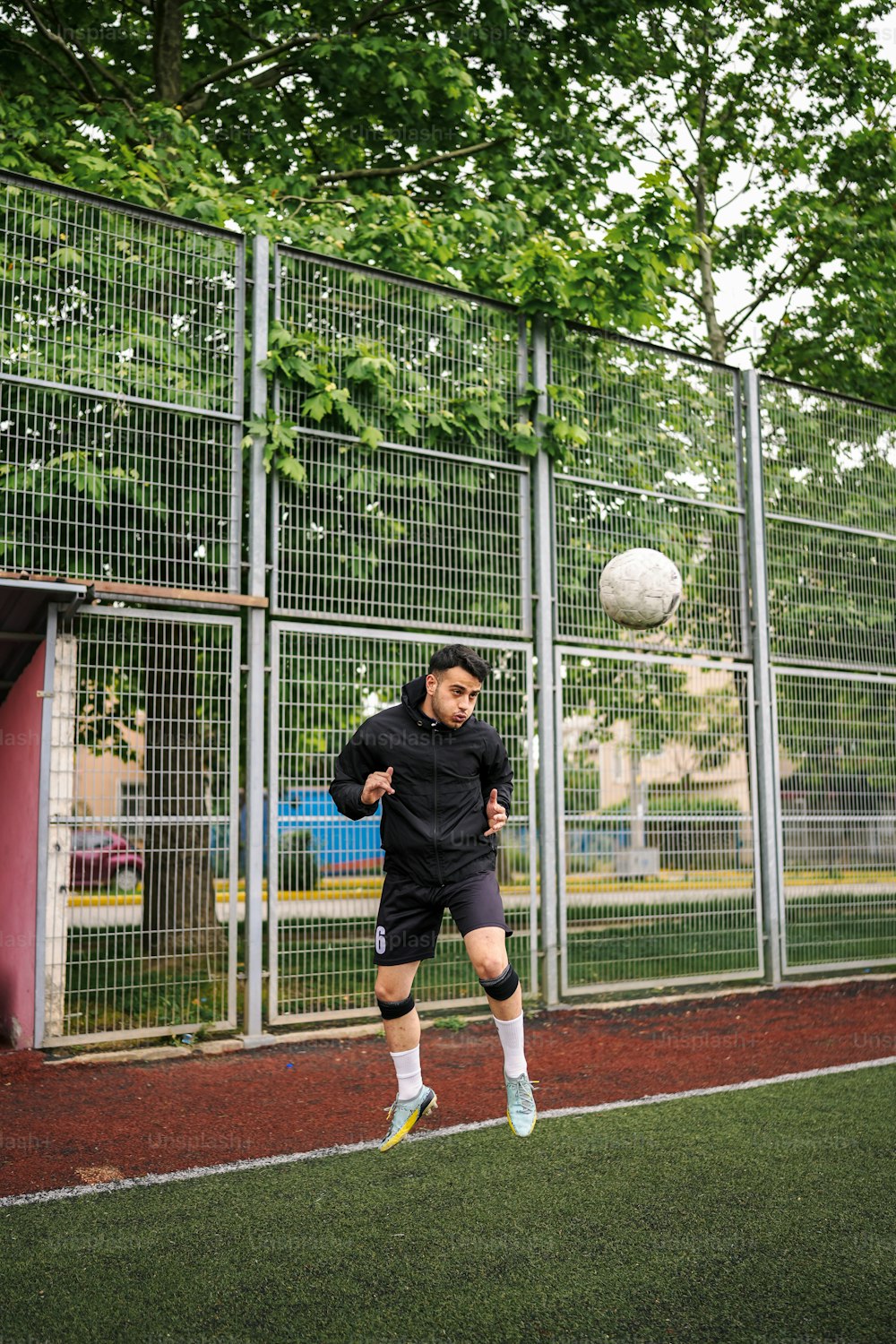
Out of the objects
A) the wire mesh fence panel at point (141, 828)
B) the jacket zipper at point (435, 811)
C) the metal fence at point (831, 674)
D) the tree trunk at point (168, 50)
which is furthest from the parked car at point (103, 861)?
the tree trunk at point (168, 50)

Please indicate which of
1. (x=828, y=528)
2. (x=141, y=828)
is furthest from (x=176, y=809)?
(x=828, y=528)

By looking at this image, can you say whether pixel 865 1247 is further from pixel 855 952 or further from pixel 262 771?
pixel 855 952

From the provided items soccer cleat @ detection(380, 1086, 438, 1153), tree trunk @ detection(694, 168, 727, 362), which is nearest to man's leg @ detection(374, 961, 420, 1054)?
soccer cleat @ detection(380, 1086, 438, 1153)

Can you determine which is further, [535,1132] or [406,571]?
[406,571]

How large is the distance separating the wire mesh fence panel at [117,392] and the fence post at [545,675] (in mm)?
2526

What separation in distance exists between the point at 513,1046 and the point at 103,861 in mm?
3392

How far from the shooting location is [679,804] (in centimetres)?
972

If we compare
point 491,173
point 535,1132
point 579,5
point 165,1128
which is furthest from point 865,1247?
point 579,5

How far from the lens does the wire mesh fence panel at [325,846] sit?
7.91 metres

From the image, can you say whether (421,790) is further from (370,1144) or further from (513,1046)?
(370,1144)

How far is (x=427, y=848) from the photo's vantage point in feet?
16.1

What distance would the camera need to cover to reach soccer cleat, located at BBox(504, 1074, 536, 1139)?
186 inches

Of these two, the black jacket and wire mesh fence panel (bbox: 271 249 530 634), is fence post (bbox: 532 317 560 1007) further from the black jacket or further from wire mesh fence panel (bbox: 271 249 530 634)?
the black jacket

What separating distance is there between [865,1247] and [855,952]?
756cm
